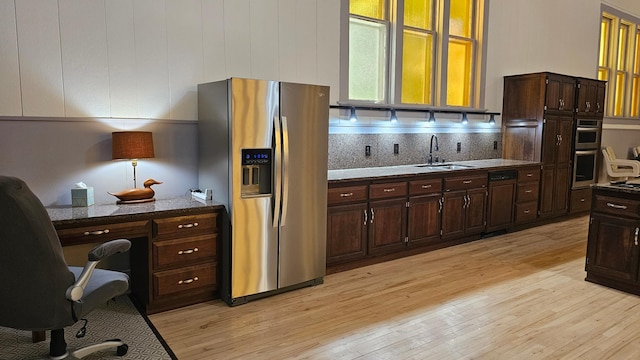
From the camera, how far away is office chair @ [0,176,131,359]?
6.48 feet

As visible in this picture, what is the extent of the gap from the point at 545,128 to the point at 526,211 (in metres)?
1.14

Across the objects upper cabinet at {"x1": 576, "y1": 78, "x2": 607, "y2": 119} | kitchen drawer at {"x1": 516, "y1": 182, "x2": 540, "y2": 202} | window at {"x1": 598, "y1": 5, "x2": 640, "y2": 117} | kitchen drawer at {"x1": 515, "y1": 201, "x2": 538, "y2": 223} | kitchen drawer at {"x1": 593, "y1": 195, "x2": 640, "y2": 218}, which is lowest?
kitchen drawer at {"x1": 515, "y1": 201, "x2": 538, "y2": 223}

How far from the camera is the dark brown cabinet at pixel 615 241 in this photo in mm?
3561

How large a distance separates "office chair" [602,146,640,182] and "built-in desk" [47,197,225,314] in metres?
6.61

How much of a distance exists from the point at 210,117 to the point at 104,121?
783 millimetres

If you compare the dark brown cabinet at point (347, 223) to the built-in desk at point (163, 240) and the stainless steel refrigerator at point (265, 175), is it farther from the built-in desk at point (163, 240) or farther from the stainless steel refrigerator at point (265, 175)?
the built-in desk at point (163, 240)

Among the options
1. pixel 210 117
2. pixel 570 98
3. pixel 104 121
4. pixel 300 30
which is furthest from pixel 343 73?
pixel 570 98

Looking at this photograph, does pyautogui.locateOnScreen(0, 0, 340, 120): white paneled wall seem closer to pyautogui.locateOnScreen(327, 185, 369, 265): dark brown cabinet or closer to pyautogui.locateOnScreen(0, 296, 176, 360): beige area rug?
pyautogui.locateOnScreen(327, 185, 369, 265): dark brown cabinet

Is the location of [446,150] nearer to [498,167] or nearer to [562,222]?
[498,167]

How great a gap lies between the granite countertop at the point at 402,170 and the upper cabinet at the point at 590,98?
1383 millimetres

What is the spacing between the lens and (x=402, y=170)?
462 centimetres

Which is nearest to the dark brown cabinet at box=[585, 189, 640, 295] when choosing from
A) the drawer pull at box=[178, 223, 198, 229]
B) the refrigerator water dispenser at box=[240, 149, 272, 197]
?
the refrigerator water dispenser at box=[240, 149, 272, 197]

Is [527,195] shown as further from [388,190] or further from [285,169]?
[285,169]

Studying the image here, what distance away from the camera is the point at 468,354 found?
264 centimetres
